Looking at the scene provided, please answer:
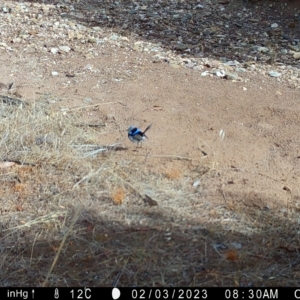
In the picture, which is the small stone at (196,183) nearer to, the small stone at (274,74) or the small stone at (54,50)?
the small stone at (274,74)

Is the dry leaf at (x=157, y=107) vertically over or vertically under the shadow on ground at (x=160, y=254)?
under

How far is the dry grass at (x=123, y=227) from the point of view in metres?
2.52

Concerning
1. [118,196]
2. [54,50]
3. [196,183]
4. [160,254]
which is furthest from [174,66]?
[160,254]

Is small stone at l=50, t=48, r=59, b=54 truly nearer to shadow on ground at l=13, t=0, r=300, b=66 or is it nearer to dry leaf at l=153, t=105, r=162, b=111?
shadow on ground at l=13, t=0, r=300, b=66

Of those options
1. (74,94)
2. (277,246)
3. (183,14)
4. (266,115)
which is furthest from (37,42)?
(277,246)

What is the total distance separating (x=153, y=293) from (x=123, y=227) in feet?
1.46

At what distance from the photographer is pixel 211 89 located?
428 cm

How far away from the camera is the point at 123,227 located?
2.76 metres

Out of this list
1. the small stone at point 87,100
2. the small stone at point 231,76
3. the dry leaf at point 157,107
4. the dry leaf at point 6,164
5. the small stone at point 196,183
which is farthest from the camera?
the small stone at point 231,76

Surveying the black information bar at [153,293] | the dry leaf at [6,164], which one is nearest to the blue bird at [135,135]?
the dry leaf at [6,164]

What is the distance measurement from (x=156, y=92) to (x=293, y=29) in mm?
2112

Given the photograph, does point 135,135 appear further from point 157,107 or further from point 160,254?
point 160,254

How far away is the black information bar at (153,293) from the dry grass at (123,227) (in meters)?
0.05

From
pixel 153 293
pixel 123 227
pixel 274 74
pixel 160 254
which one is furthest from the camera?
pixel 274 74
